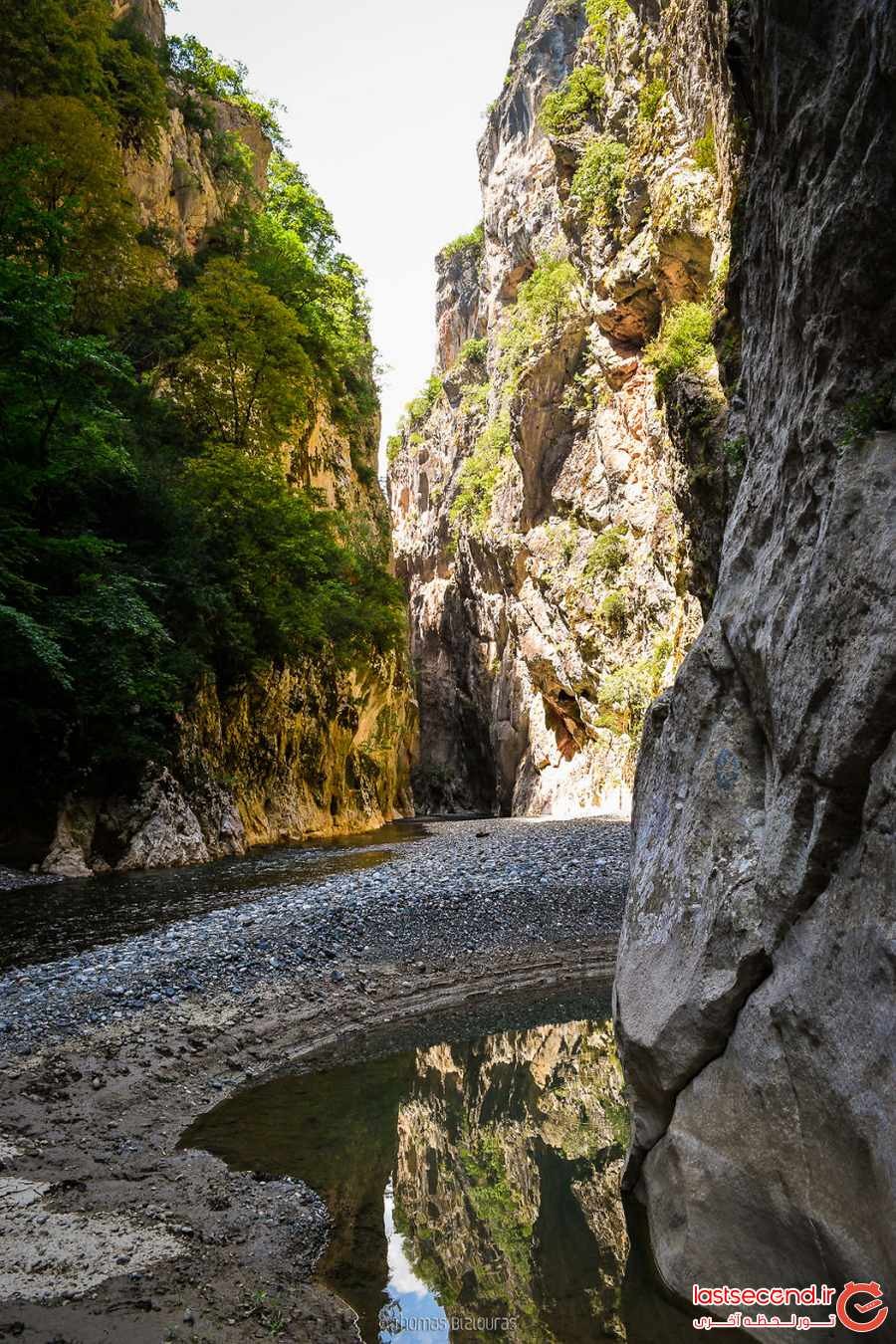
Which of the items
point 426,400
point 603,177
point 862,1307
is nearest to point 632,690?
point 603,177

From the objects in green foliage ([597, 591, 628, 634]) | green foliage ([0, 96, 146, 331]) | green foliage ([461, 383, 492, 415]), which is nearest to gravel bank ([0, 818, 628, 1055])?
green foliage ([0, 96, 146, 331])

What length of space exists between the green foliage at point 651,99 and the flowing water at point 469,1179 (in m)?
31.4

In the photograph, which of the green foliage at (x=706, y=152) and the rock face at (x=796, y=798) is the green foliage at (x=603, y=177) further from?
the rock face at (x=796, y=798)

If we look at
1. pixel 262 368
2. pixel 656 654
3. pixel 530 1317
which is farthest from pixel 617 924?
pixel 262 368

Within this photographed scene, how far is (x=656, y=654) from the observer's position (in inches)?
1193

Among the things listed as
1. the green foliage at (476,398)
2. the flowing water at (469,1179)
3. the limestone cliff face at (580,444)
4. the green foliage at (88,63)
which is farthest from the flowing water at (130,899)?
the green foliage at (476,398)

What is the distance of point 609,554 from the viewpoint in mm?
35062

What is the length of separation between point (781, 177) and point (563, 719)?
3607 centimetres

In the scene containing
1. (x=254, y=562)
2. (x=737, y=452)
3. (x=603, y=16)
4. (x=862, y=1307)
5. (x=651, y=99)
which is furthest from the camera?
(x=603, y=16)

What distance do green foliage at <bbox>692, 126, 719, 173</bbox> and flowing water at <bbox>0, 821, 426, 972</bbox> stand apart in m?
22.2

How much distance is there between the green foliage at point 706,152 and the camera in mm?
23531

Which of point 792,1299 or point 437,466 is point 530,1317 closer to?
point 792,1299

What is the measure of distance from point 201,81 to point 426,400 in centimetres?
4168

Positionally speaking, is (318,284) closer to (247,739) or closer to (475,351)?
(247,739)
